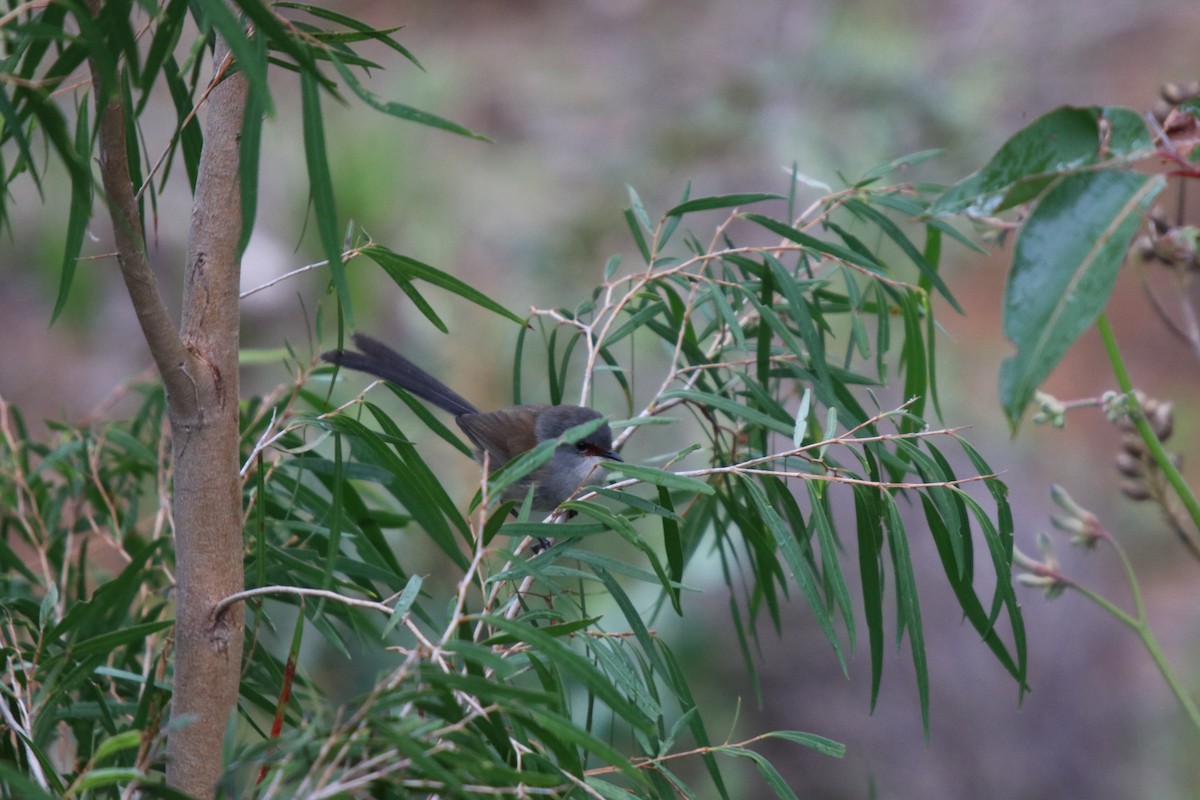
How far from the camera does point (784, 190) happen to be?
269 inches

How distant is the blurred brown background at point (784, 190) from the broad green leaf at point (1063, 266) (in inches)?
111

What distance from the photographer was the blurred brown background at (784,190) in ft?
12.7

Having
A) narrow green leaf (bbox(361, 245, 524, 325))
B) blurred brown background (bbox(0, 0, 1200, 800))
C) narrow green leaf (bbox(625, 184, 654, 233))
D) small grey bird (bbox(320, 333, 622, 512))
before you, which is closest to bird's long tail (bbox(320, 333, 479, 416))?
small grey bird (bbox(320, 333, 622, 512))

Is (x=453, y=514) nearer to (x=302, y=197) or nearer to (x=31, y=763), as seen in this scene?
(x=31, y=763)

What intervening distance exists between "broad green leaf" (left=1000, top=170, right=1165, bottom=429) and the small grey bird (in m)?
1.25

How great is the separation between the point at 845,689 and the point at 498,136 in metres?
6.17

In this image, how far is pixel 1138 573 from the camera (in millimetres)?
5457

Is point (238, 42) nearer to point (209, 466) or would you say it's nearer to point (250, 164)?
point (250, 164)

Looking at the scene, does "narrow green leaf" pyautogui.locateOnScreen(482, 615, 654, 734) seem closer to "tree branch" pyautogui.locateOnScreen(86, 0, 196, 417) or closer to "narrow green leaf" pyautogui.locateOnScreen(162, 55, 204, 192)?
"tree branch" pyautogui.locateOnScreen(86, 0, 196, 417)

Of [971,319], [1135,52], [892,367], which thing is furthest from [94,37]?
[1135,52]

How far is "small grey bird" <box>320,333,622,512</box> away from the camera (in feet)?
7.45

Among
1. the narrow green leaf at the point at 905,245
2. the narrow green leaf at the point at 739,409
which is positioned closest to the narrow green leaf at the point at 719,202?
the narrow green leaf at the point at 905,245

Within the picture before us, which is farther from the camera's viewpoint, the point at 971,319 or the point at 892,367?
the point at 971,319

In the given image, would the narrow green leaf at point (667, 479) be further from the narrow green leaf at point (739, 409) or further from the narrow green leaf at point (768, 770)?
the narrow green leaf at point (768, 770)
